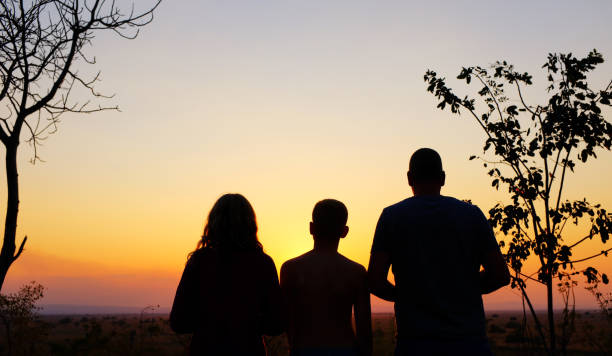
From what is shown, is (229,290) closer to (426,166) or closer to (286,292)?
(286,292)

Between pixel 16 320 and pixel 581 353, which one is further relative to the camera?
pixel 581 353

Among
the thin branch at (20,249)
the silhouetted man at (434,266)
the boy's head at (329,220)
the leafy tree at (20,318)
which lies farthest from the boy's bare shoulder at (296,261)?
the leafy tree at (20,318)

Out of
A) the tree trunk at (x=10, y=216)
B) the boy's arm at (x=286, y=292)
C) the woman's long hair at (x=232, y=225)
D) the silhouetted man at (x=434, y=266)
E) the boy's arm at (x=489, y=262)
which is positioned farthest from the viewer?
the tree trunk at (x=10, y=216)

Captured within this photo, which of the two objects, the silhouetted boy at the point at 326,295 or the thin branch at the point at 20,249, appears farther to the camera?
the thin branch at the point at 20,249

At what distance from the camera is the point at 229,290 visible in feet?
14.0

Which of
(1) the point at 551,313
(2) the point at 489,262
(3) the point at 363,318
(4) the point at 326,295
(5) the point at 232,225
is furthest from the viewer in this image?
(1) the point at 551,313

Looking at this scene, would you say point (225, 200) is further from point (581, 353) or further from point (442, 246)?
point (581, 353)

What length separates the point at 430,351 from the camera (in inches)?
149

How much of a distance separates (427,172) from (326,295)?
3.54 feet

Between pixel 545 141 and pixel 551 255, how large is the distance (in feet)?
5.14

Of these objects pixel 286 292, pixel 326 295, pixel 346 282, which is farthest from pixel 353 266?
pixel 286 292

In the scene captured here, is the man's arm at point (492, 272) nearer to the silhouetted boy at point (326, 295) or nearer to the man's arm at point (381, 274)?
the man's arm at point (381, 274)

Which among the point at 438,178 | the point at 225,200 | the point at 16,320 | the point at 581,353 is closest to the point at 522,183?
the point at 438,178

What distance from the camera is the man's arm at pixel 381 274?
4090 millimetres
